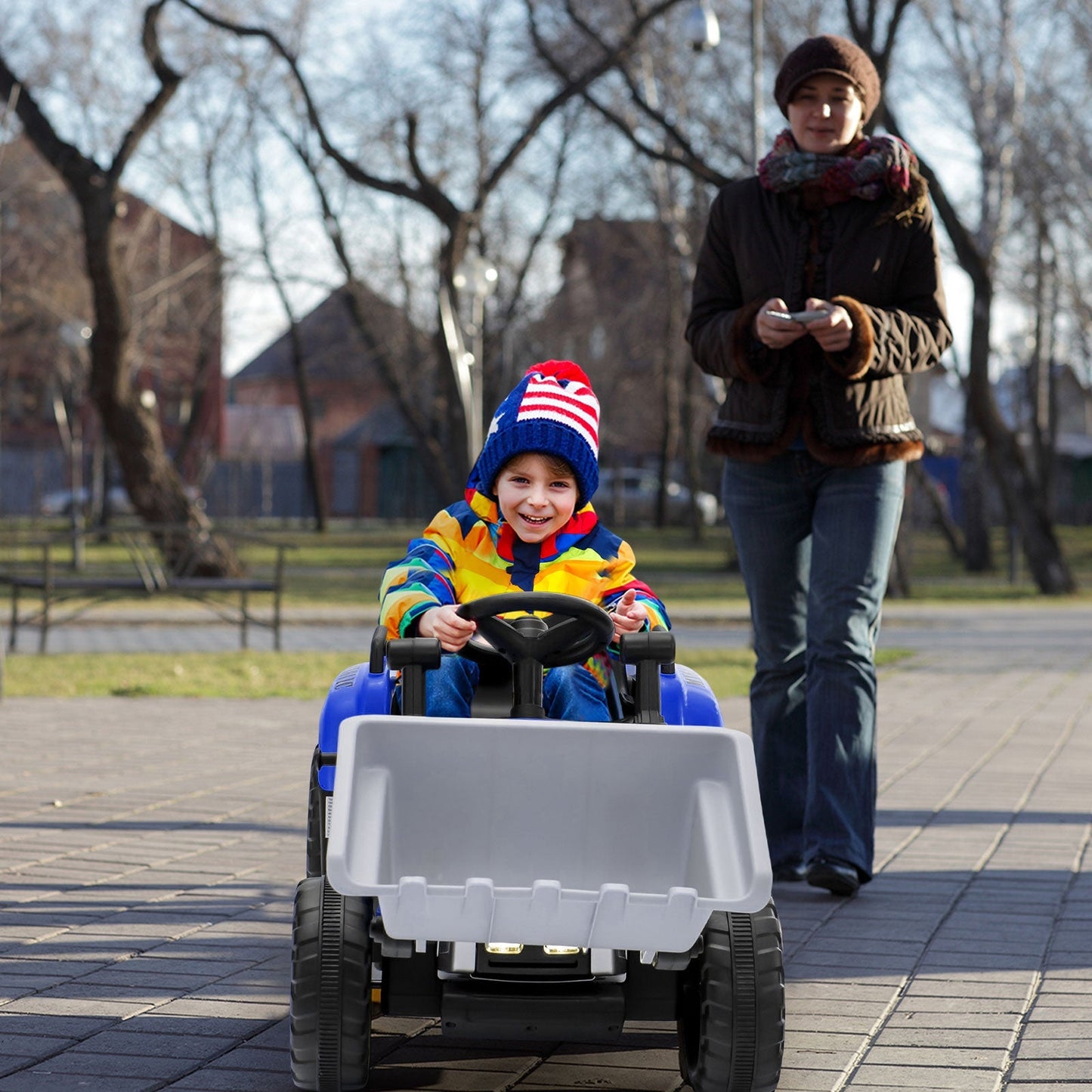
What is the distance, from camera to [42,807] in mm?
5559

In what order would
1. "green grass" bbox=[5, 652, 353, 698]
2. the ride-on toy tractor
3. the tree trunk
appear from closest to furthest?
1. the ride-on toy tractor
2. "green grass" bbox=[5, 652, 353, 698]
3. the tree trunk

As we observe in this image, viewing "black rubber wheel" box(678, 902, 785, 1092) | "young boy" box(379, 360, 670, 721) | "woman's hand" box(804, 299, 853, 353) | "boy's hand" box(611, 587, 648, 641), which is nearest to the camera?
"black rubber wheel" box(678, 902, 785, 1092)

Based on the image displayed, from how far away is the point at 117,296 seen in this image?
16922 mm

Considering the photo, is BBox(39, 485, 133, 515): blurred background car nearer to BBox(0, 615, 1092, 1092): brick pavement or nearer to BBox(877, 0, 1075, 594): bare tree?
BBox(877, 0, 1075, 594): bare tree

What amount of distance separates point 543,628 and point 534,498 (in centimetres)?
54

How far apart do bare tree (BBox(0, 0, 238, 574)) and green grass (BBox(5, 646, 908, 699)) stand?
4.82 m

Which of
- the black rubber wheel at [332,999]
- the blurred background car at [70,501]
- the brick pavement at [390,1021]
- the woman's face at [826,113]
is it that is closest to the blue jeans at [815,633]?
the brick pavement at [390,1021]

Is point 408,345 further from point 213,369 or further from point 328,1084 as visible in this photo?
point 328,1084

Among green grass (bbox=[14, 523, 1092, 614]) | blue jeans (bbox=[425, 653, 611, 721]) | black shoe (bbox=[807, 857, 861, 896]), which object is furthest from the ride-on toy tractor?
green grass (bbox=[14, 523, 1092, 614])

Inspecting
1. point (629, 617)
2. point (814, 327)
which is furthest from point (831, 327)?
point (629, 617)

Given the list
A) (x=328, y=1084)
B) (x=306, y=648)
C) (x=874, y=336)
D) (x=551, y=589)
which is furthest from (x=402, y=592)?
(x=306, y=648)

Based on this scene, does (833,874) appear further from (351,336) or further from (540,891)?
(351,336)

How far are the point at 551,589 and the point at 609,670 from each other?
0.86ft

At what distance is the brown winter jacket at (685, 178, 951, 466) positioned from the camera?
173 inches
